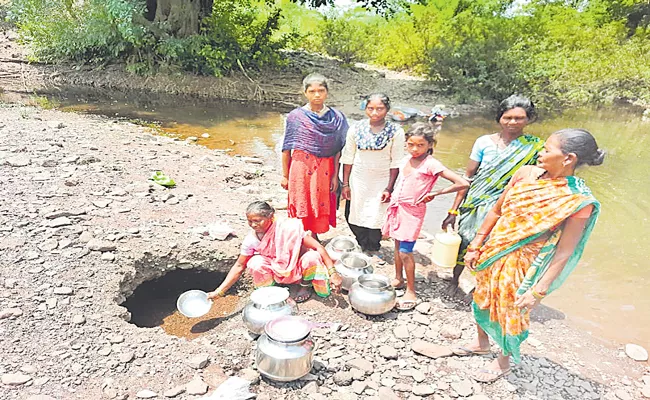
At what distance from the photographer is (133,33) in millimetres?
10977

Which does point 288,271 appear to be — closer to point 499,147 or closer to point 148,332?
point 148,332

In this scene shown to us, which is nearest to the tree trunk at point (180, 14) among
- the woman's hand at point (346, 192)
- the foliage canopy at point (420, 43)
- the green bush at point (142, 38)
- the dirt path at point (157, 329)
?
the foliage canopy at point (420, 43)

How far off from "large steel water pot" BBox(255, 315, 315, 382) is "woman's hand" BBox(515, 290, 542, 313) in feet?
3.72

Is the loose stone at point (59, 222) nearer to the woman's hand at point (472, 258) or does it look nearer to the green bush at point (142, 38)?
the woman's hand at point (472, 258)

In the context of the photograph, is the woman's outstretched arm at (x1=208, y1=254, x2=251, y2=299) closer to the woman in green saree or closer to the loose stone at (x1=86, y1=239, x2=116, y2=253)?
the loose stone at (x1=86, y1=239, x2=116, y2=253)

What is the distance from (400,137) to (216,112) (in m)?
8.28

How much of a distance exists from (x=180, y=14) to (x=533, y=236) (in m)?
12.5

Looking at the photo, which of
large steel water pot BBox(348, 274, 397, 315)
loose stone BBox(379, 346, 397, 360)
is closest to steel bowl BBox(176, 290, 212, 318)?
large steel water pot BBox(348, 274, 397, 315)

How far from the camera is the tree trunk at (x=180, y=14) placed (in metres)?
12.2

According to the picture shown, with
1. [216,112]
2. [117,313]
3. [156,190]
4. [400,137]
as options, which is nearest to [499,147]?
[400,137]

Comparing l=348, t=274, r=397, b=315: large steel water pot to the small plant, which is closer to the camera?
l=348, t=274, r=397, b=315: large steel water pot

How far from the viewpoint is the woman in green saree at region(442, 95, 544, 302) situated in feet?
9.21

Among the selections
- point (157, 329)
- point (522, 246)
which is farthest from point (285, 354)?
point (522, 246)

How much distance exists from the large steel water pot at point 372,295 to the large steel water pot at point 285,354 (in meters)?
0.67
